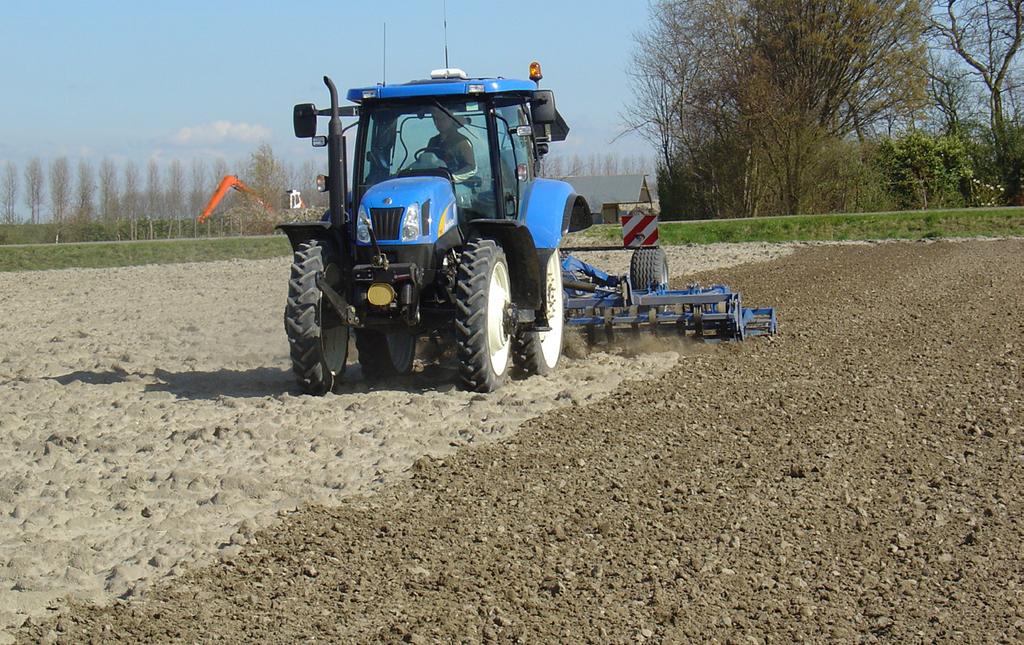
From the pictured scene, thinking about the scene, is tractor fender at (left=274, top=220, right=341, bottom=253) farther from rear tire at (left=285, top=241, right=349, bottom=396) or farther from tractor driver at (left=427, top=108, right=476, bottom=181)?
tractor driver at (left=427, top=108, right=476, bottom=181)

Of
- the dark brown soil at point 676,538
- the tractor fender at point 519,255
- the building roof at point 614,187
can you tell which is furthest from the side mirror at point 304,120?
the building roof at point 614,187

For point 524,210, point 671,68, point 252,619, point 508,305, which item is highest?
point 671,68

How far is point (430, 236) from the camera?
24.5ft

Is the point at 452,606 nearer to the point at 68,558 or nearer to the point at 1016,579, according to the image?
the point at 68,558

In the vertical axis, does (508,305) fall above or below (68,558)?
above

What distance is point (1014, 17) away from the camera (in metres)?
39.2

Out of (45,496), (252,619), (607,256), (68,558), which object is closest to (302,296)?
(45,496)

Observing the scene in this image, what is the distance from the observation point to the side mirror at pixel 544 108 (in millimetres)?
7824

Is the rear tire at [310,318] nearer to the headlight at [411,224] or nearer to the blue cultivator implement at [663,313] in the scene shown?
the headlight at [411,224]

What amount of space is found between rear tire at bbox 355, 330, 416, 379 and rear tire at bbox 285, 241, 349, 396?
0.80 meters

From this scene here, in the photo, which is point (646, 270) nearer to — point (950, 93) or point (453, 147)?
point (453, 147)

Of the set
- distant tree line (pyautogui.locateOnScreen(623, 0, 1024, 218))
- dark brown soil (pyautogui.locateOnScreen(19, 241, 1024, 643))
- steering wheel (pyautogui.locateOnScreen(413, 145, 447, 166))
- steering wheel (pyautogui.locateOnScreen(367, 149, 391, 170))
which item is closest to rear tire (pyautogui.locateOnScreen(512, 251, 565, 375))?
dark brown soil (pyautogui.locateOnScreen(19, 241, 1024, 643))

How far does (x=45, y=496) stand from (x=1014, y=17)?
132ft

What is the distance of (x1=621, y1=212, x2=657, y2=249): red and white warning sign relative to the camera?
38.4 feet
